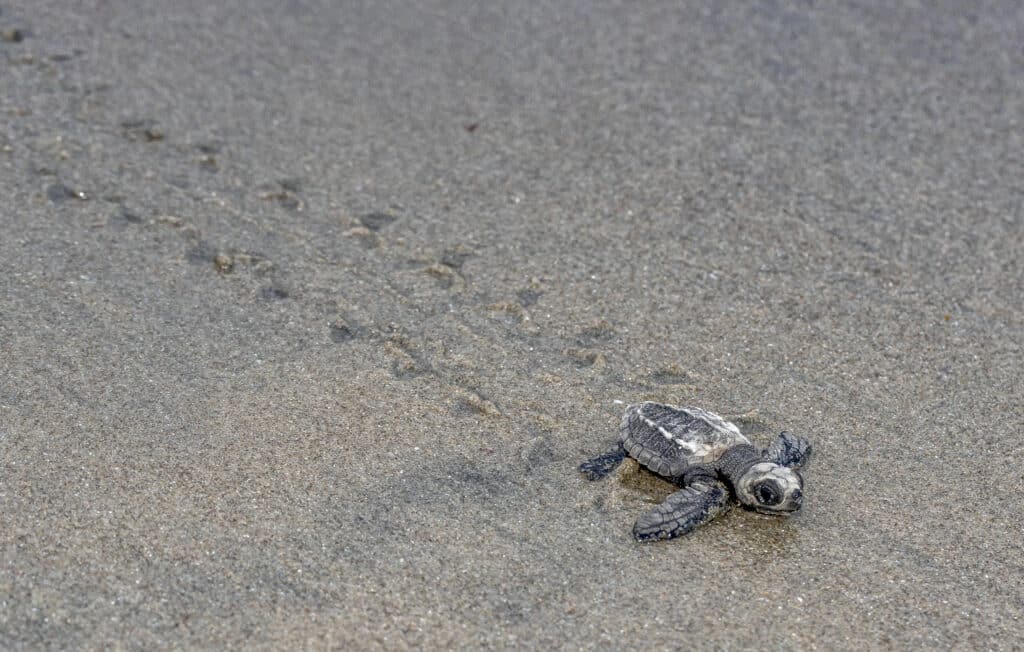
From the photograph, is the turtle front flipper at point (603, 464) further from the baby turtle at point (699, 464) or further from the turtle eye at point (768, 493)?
the turtle eye at point (768, 493)

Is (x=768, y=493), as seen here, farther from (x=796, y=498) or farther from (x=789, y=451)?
(x=789, y=451)

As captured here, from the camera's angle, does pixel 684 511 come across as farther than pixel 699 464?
No

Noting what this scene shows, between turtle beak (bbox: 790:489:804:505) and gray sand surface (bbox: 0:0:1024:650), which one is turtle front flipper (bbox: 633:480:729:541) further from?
turtle beak (bbox: 790:489:804:505)

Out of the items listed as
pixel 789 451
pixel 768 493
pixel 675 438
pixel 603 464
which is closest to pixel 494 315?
pixel 603 464

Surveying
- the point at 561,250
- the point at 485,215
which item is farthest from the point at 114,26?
→ the point at 561,250

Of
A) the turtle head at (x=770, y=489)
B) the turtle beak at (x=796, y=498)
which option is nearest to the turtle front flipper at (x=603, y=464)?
the turtle head at (x=770, y=489)

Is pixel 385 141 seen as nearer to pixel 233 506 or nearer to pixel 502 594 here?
pixel 233 506
